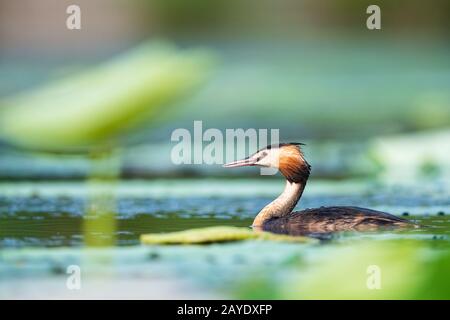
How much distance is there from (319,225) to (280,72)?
3090mm

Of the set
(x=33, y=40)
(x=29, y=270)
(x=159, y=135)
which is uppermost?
(x=33, y=40)

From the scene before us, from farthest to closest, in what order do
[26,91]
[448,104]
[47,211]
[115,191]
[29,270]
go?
[448,104]
[26,91]
[115,191]
[47,211]
[29,270]

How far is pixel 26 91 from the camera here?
8312mm

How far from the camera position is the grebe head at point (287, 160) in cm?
605

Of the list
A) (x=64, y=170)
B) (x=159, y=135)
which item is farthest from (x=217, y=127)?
(x=64, y=170)

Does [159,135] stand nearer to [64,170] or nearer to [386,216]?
[64,170]

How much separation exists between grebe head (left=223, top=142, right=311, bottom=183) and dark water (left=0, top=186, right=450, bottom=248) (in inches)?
13.0

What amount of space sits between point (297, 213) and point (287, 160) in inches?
12.3

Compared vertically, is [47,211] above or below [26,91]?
below

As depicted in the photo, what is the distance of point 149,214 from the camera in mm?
6305

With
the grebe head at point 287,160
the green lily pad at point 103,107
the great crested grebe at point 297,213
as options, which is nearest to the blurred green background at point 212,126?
the green lily pad at point 103,107
